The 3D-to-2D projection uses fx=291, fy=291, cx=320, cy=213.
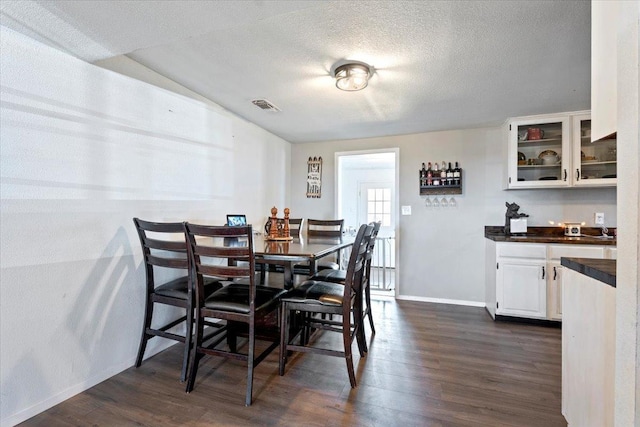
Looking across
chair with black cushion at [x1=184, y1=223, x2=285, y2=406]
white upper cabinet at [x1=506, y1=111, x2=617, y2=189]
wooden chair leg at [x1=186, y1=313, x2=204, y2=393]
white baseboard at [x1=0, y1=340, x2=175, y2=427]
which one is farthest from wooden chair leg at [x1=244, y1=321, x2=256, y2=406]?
white upper cabinet at [x1=506, y1=111, x2=617, y2=189]

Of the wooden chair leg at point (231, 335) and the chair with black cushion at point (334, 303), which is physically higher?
the chair with black cushion at point (334, 303)

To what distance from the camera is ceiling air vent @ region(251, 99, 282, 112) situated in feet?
9.21

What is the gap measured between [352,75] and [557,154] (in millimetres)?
2564

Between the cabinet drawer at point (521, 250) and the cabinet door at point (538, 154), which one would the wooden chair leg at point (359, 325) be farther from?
the cabinet door at point (538, 154)

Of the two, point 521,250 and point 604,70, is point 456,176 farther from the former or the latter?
point 604,70

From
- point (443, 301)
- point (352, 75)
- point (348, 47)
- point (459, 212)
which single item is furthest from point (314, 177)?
point (348, 47)

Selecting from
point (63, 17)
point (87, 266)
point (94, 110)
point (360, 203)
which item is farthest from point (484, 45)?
point (360, 203)

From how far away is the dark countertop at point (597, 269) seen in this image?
0.98m

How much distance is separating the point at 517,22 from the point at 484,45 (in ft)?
0.75

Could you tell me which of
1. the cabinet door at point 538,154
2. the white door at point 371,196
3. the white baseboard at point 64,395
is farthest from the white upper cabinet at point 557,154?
the white baseboard at point 64,395

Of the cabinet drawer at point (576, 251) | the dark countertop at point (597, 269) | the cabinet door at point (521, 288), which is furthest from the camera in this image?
the cabinet door at point (521, 288)

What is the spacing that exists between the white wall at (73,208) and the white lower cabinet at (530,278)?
3100mm

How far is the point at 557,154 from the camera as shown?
3137 mm

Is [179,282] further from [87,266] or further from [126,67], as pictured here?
[126,67]
